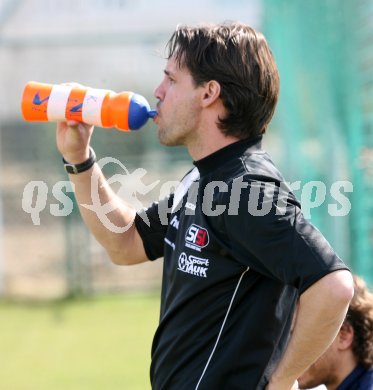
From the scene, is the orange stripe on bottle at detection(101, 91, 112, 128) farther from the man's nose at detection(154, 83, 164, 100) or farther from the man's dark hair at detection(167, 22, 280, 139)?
the man's dark hair at detection(167, 22, 280, 139)

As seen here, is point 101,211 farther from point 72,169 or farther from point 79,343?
point 79,343

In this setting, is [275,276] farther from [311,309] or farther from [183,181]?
[183,181]

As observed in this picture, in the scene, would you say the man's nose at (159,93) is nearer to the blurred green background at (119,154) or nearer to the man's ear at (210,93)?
the man's ear at (210,93)

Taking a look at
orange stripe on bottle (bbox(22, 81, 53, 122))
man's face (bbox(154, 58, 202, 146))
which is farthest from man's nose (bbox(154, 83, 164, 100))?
orange stripe on bottle (bbox(22, 81, 53, 122))

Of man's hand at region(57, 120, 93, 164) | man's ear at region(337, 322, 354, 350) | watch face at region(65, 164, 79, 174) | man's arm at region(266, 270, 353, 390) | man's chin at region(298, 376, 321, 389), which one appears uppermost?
man's hand at region(57, 120, 93, 164)

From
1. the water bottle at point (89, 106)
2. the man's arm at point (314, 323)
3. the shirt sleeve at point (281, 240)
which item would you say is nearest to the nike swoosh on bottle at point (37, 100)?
the water bottle at point (89, 106)

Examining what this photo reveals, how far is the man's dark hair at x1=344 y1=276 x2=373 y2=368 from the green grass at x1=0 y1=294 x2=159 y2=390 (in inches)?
145

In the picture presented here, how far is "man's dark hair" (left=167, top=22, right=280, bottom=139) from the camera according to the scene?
3.00m

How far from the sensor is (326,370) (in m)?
3.46

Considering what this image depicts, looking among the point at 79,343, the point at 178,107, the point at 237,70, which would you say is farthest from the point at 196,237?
the point at 79,343

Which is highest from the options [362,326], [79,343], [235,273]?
[235,273]

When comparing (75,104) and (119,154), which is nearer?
(75,104)

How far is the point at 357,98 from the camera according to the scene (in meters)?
7.74

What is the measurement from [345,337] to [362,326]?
0.09 metres
